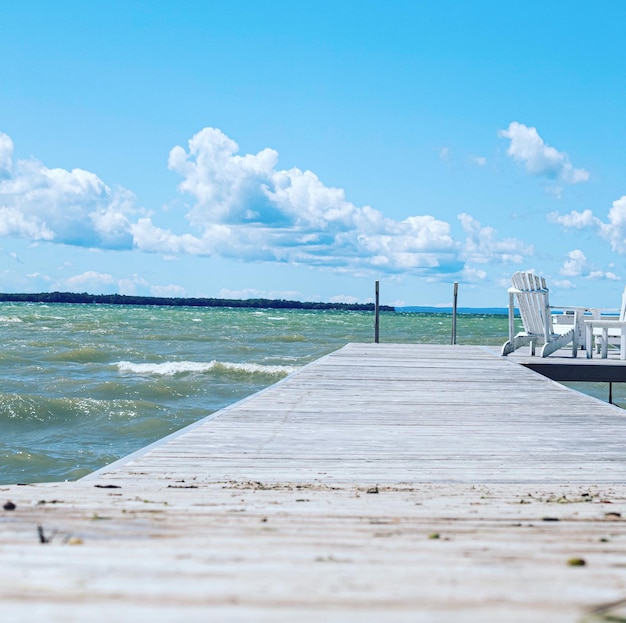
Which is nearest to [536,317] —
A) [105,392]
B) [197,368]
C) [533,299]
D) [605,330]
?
[533,299]

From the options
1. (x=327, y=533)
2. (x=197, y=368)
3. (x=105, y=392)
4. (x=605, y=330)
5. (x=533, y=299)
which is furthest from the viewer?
(x=197, y=368)

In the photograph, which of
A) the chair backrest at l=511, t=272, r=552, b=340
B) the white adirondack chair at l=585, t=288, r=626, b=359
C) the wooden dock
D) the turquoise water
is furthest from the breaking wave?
the wooden dock

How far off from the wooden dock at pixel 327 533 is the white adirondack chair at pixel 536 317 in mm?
5668

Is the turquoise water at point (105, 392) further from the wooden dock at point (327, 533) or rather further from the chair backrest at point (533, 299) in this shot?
the chair backrest at point (533, 299)

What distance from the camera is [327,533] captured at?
1.83 meters

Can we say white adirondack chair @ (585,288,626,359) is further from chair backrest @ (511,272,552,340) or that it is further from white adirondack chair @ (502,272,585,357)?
chair backrest @ (511,272,552,340)

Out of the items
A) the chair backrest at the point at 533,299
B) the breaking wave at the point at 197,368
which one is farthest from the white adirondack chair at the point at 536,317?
the breaking wave at the point at 197,368

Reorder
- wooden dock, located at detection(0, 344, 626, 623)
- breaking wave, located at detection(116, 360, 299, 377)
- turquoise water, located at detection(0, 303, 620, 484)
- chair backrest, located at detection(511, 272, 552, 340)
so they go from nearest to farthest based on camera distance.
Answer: wooden dock, located at detection(0, 344, 626, 623) < turquoise water, located at detection(0, 303, 620, 484) < chair backrest, located at detection(511, 272, 552, 340) < breaking wave, located at detection(116, 360, 299, 377)

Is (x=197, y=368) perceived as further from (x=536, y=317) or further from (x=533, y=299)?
(x=533, y=299)

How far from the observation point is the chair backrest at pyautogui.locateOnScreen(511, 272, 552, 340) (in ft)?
32.2

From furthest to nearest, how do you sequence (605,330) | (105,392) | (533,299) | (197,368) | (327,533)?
1. (197,368)
2. (105,392)
3. (605,330)
4. (533,299)
5. (327,533)

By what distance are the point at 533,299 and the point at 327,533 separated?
28.1 ft

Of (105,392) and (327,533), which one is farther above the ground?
(327,533)

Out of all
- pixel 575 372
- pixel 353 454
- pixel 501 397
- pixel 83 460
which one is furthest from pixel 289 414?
pixel 575 372
